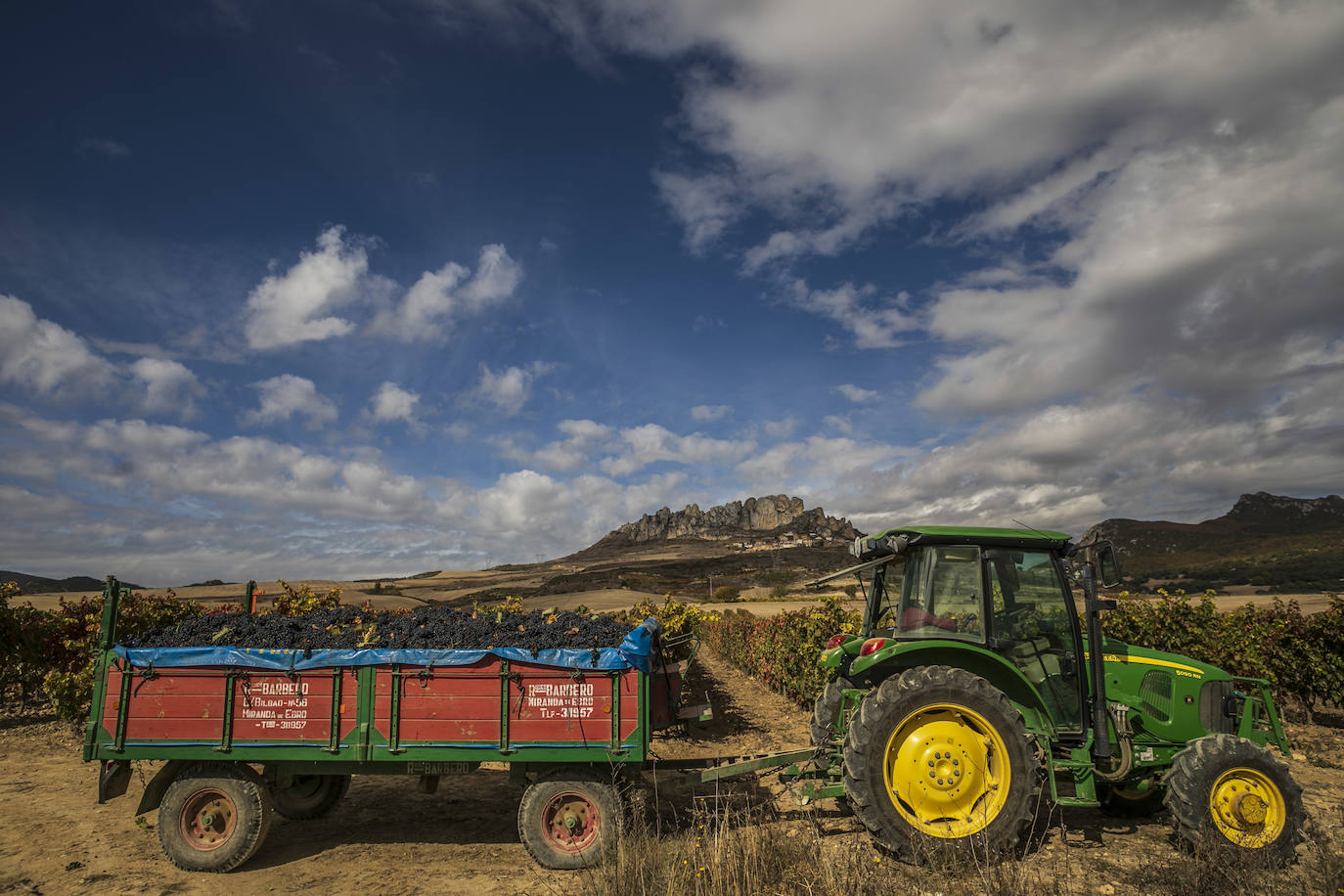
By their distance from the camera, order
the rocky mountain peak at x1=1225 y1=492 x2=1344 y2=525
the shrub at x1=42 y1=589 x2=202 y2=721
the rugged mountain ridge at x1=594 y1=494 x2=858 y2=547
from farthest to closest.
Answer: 1. the rugged mountain ridge at x1=594 y1=494 x2=858 y2=547
2. the rocky mountain peak at x1=1225 y1=492 x2=1344 y2=525
3. the shrub at x1=42 y1=589 x2=202 y2=721

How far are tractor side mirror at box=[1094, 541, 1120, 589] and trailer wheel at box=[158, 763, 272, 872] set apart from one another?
6.97m

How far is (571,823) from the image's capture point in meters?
5.48

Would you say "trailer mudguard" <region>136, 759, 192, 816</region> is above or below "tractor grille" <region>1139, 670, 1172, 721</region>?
below

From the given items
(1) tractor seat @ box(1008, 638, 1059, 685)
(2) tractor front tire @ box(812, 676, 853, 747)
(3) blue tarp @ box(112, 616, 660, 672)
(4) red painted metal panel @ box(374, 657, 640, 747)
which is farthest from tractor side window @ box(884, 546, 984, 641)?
(4) red painted metal panel @ box(374, 657, 640, 747)

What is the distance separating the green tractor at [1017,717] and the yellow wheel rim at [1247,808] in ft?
0.03

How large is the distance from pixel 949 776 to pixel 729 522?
15896cm

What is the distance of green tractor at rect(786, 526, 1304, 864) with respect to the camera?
5.15 m

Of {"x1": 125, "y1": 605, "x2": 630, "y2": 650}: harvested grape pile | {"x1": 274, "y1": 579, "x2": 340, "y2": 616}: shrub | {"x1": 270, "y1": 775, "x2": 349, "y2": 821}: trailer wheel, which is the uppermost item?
{"x1": 274, "y1": 579, "x2": 340, "y2": 616}: shrub

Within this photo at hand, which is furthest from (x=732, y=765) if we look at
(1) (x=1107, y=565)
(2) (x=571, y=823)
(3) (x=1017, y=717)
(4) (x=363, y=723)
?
(1) (x=1107, y=565)

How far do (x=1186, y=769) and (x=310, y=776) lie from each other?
771 centimetres

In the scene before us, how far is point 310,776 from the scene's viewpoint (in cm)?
677

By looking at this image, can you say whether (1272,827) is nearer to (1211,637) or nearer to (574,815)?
(574,815)

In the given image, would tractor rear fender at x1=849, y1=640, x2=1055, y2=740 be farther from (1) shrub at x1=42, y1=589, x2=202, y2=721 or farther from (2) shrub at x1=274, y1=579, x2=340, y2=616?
(1) shrub at x1=42, y1=589, x2=202, y2=721

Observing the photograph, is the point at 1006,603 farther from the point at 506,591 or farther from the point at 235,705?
the point at 506,591
